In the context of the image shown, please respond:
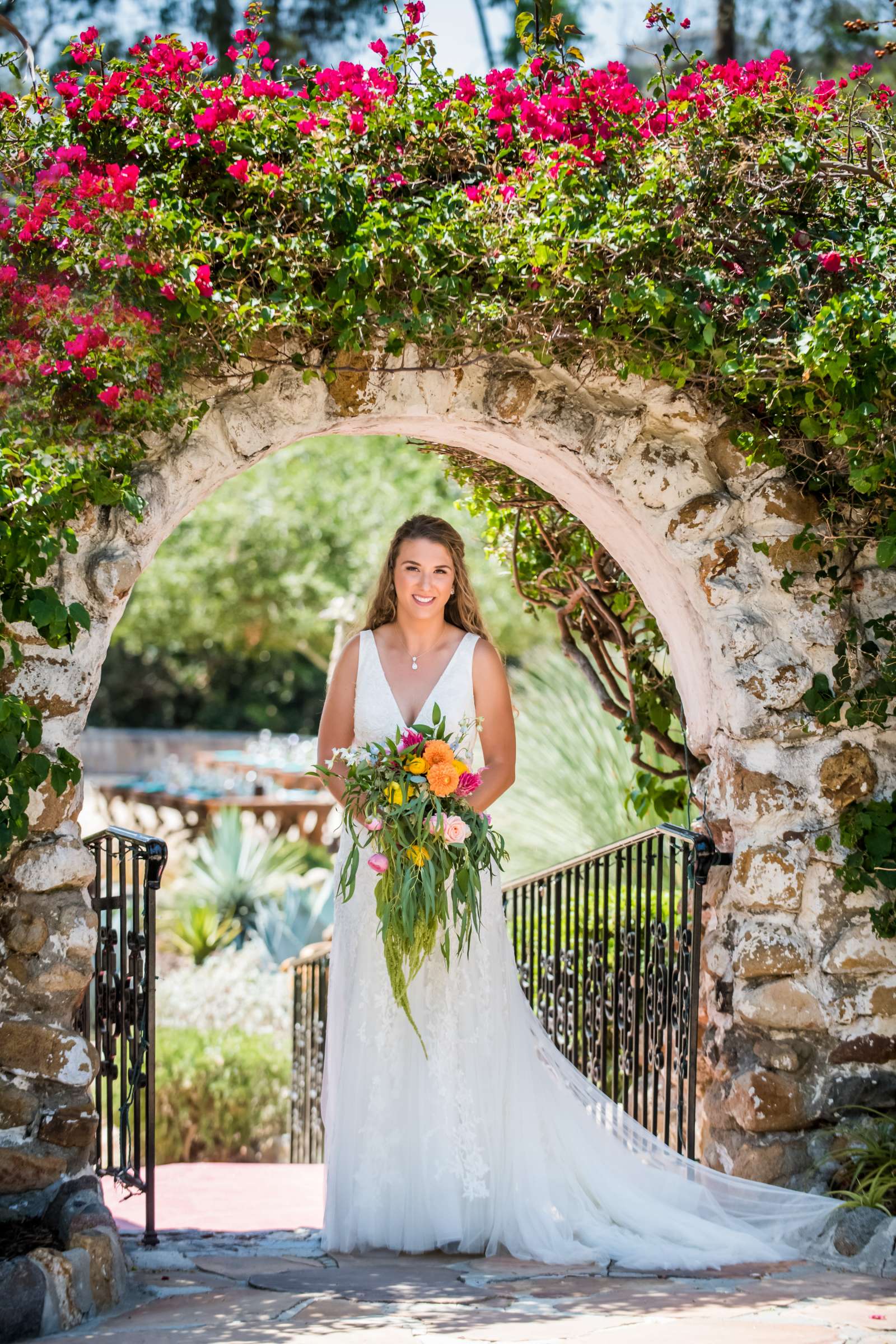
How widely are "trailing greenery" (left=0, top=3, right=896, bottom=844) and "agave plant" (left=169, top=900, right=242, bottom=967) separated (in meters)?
6.04

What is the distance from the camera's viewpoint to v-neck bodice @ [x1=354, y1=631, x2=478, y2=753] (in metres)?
3.53

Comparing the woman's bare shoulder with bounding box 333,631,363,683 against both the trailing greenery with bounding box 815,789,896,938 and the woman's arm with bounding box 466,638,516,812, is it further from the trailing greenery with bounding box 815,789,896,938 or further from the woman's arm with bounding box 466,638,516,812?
the trailing greenery with bounding box 815,789,896,938

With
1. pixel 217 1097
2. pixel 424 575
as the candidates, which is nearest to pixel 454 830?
pixel 424 575

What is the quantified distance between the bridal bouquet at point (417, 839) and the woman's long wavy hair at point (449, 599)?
1.73 feet

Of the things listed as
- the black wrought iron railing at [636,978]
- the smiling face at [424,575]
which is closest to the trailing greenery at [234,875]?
the black wrought iron railing at [636,978]

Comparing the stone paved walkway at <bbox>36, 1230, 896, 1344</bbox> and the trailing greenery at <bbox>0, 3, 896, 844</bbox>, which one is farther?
the trailing greenery at <bbox>0, 3, 896, 844</bbox>

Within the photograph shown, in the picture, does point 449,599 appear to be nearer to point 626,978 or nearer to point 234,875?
point 626,978

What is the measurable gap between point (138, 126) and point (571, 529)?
7.09 feet

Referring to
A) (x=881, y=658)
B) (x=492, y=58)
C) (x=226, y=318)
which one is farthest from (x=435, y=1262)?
(x=492, y=58)

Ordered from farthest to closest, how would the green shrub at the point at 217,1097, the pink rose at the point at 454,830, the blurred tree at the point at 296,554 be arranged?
the blurred tree at the point at 296,554
the green shrub at the point at 217,1097
the pink rose at the point at 454,830

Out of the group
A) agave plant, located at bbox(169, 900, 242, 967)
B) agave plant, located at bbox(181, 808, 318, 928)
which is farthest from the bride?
agave plant, located at bbox(181, 808, 318, 928)

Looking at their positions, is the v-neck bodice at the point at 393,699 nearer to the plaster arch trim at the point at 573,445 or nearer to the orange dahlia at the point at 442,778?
the orange dahlia at the point at 442,778

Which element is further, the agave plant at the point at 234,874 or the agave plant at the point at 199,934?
the agave plant at the point at 234,874

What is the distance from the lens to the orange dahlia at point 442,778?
125 inches
